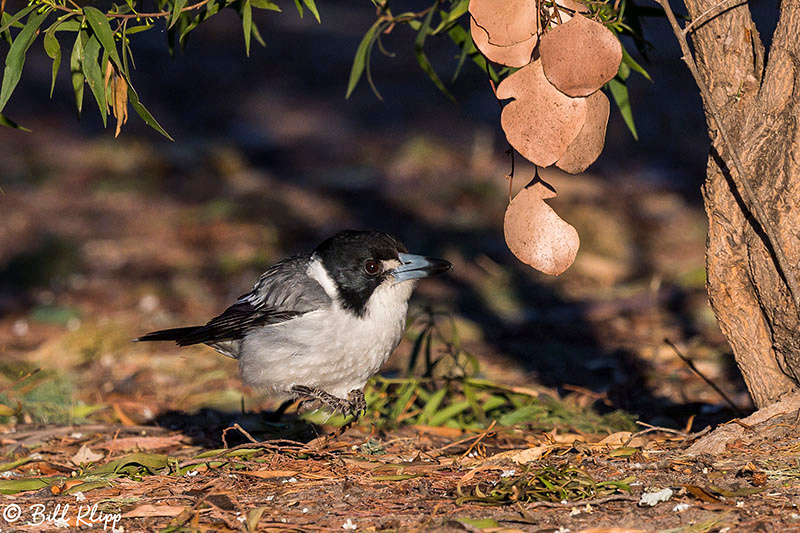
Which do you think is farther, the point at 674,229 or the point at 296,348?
the point at 674,229

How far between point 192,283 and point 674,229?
3999 mm

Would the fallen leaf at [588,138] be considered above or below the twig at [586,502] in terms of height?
above

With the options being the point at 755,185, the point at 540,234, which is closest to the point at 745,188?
the point at 755,185

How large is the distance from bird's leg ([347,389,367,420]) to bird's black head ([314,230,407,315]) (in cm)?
34

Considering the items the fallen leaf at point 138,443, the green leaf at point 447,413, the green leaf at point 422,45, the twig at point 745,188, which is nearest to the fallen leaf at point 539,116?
the twig at point 745,188

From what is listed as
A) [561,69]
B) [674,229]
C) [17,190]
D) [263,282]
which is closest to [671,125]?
[674,229]

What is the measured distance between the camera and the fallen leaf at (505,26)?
283 cm

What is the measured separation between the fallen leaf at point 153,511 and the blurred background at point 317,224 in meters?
1.75

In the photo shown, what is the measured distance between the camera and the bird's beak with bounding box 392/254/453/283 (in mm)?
3871

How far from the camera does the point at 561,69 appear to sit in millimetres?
2762

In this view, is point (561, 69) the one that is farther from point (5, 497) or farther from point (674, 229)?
point (674, 229)

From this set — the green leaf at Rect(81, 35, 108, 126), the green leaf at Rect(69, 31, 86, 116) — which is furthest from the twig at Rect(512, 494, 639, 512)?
the green leaf at Rect(69, 31, 86, 116)

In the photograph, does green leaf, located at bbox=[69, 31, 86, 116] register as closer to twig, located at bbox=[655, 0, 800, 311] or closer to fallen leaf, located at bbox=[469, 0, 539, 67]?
fallen leaf, located at bbox=[469, 0, 539, 67]

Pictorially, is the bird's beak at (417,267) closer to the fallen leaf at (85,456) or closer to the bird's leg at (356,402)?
the bird's leg at (356,402)
